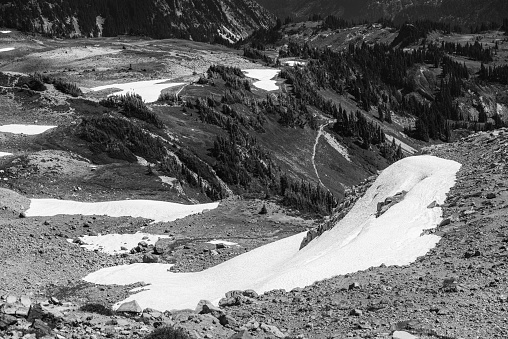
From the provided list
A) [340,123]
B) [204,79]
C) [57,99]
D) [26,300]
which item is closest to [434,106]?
[340,123]

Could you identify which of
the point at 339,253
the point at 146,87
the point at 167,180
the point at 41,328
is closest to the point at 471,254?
the point at 339,253

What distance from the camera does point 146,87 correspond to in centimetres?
9694

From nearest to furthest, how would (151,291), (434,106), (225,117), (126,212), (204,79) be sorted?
(151,291), (126,212), (225,117), (204,79), (434,106)

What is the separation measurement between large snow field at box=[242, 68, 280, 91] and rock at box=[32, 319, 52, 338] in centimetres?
10282

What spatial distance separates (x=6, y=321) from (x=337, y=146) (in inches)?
3649

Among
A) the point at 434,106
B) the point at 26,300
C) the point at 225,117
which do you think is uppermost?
the point at 26,300

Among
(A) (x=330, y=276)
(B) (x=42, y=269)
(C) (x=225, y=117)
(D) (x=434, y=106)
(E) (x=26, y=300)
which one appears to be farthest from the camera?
(D) (x=434, y=106)

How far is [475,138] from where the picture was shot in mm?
28672

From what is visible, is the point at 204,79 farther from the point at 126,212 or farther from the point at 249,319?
the point at 249,319

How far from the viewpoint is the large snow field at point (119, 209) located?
1593 inches

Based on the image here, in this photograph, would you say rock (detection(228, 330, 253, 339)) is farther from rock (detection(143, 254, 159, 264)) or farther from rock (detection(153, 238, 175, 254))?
rock (detection(153, 238, 175, 254))

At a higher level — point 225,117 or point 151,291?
point 151,291

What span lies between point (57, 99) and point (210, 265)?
146ft

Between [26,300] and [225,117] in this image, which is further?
[225,117]
